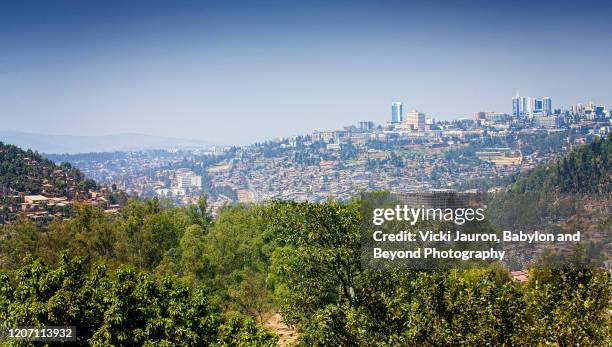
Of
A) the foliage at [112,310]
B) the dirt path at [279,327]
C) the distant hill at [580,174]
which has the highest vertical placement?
the foliage at [112,310]

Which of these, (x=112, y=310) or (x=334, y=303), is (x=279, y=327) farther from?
(x=112, y=310)

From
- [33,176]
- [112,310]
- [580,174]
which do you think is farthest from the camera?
[580,174]

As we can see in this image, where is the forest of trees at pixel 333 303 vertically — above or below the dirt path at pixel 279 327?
above

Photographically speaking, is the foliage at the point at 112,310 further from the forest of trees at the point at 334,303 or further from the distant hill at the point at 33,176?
the distant hill at the point at 33,176

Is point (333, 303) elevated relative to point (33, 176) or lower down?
elevated

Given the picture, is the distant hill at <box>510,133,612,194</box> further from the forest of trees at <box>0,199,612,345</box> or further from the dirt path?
the forest of trees at <box>0,199,612,345</box>

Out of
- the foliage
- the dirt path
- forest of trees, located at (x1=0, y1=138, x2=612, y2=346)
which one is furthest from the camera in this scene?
the dirt path

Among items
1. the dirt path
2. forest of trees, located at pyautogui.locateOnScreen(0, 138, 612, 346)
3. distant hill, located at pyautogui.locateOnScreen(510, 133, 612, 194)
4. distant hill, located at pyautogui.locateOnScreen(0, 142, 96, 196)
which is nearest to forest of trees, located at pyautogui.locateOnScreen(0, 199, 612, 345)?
forest of trees, located at pyautogui.locateOnScreen(0, 138, 612, 346)

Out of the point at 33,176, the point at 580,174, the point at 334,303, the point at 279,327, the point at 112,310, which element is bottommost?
Answer: the point at 279,327

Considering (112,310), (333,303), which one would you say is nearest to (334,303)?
(333,303)

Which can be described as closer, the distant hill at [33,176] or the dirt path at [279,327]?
the dirt path at [279,327]

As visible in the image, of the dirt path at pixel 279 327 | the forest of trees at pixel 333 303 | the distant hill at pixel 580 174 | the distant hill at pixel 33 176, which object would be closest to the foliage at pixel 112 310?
the forest of trees at pixel 333 303

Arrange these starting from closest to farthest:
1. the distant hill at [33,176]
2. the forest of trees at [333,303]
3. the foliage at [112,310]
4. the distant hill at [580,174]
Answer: the forest of trees at [333,303]
the foliage at [112,310]
the distant hill at [33,176]
the distant hill at [580,174]

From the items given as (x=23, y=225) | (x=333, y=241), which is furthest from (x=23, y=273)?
(x=23, y=225)
